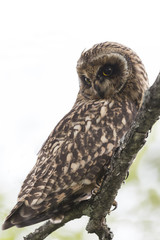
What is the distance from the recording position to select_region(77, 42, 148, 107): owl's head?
4.84 metres

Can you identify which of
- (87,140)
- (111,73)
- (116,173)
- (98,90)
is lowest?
(116,173)

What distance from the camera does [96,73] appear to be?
498 centimetres

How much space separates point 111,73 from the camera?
197 inches

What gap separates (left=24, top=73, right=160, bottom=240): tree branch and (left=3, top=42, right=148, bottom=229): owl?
0.15 m

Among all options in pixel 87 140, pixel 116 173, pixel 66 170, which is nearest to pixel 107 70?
pixel 87 140

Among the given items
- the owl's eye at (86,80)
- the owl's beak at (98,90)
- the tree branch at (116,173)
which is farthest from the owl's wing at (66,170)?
the owl's eye at (86,80)

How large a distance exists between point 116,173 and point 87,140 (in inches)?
34.4

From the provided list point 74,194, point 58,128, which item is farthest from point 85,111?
point 74,194

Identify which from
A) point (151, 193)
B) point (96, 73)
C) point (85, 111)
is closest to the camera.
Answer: point (85, 111)

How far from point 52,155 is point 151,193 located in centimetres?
172

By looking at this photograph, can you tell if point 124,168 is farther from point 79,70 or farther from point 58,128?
point 79,70

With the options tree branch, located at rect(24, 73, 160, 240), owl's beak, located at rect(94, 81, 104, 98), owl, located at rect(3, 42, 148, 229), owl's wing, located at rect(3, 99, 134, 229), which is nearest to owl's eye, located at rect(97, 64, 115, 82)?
owl, located at rect(3, 42, 148, 229)

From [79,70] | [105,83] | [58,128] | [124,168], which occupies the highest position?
[79,70]

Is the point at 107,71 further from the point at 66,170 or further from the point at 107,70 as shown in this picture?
the point at 66,170
